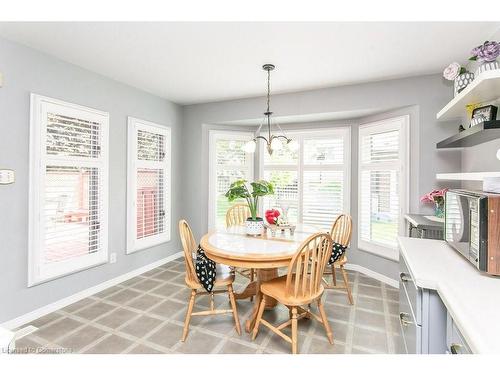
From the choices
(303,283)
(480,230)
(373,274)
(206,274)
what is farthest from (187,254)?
(373,274)

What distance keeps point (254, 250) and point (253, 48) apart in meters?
1.81

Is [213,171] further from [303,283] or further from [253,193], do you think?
[303,283]

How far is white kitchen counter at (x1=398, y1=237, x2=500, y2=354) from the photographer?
0.82 meters

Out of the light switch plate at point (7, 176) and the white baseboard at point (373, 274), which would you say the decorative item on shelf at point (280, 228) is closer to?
the white baseboard at point (373, 274)

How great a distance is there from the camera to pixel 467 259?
1.44 meters

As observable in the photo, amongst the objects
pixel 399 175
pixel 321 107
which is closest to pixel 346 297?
pixel 399 175

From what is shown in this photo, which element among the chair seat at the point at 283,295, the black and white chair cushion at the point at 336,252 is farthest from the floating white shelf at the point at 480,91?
the chair seat at the point at 283,295

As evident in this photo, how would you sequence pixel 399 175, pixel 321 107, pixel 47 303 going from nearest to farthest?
pixel 47 303 < pixel 399 175 < pixel 321 107

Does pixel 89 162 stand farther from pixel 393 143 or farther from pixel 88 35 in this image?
pixel 393 143

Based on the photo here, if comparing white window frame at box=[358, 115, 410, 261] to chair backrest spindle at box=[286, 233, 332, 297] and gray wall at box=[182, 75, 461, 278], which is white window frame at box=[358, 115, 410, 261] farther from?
chair backrest spindle at box=[286, 233, 332, 297]

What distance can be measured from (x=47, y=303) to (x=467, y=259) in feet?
11.3

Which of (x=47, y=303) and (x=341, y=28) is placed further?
Answer: (x=47, y=303)

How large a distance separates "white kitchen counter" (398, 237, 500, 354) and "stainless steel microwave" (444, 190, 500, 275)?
7 centimetres
